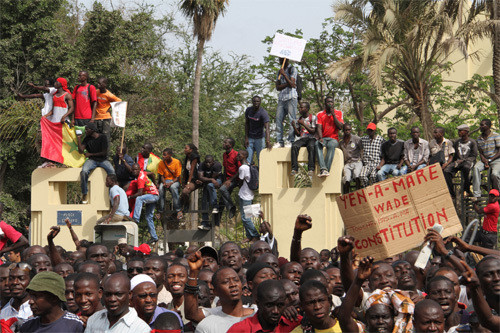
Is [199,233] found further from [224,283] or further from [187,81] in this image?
[187,81]

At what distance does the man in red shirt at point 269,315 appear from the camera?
17.3 ft

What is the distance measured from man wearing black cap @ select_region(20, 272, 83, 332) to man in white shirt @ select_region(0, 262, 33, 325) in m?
1.48

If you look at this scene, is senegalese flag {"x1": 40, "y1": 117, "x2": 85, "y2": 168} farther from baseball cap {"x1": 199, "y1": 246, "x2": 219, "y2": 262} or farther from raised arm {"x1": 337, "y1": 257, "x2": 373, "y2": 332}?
raised arm {"x1": 337, "y1": 257, "x2": 373, "y2": 332}

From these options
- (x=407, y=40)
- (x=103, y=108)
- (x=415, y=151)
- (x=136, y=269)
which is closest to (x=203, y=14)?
(x=407, y=40)

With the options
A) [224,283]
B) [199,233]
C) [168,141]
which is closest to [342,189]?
[199,233]

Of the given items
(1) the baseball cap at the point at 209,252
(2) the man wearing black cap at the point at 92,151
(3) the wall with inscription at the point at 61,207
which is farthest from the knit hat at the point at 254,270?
(3) the wall with inscription at the point at 61,207

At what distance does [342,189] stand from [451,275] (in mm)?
7358

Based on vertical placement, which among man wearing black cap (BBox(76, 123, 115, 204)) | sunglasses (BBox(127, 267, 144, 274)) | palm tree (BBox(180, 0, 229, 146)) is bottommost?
sunglasses (BBox(127, 267, 144, 274))

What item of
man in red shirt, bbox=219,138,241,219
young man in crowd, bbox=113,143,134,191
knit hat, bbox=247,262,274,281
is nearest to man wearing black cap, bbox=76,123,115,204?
young man in crowd, bbox=113,143,134,191

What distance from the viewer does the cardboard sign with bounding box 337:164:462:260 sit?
971cm

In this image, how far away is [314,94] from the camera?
2702cm

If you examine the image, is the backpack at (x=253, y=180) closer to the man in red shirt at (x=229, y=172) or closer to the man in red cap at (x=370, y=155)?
the man in red shirt at (x=229, y=172)

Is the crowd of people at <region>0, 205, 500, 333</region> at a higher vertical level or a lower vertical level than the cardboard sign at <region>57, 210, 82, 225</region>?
lower

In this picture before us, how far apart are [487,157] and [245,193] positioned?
4.11 meters
